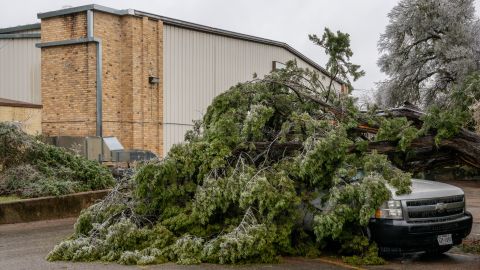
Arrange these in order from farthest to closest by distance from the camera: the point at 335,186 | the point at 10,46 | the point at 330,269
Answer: the point at 10,46, the point at 335,186, the point at 330,269

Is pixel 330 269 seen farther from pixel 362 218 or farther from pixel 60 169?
pixel 60 169

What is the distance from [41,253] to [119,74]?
40.9 feet

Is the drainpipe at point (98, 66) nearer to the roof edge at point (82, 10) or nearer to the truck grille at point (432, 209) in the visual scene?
the roof edge at point (82, 10)

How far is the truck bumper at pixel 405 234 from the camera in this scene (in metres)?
8.61

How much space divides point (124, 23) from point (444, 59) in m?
17.9

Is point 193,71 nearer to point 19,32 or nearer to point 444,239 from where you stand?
point 19,32

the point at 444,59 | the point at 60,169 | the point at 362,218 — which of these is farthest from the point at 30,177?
the point at 444,59

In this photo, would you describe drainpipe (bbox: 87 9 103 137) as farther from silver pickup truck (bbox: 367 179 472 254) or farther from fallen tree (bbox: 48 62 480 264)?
silver pickup truck (bbox: 367 179 472 254)

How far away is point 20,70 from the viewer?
24.2 meters

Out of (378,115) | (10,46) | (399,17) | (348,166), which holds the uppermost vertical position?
(399,17)

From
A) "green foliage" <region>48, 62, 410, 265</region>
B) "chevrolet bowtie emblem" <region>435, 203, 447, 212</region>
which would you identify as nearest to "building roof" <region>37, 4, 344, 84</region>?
"green foliage" <region>48, 62, 410, 265</region>

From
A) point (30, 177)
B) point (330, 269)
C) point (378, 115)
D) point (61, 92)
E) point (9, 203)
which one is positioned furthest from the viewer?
point (61, 92)

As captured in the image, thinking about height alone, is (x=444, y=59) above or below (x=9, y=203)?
above

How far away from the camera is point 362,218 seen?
27.6 feet
